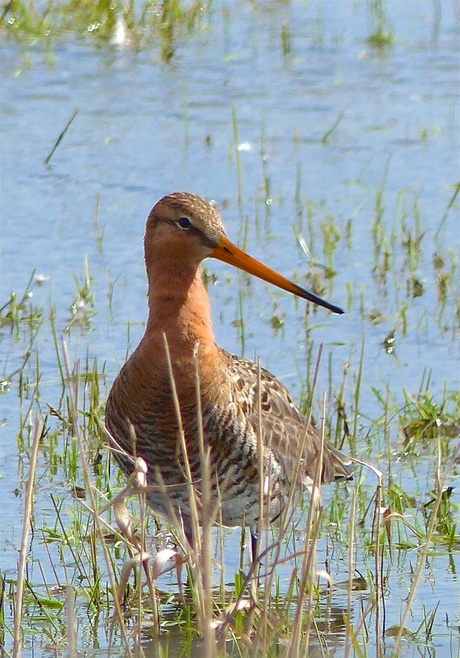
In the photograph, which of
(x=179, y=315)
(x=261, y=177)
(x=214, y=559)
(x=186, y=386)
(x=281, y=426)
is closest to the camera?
(x=214, y=559)

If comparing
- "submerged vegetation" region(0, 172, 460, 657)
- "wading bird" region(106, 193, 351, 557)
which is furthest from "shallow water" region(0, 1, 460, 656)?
"wading bird" region(106, 193, 351, 557)

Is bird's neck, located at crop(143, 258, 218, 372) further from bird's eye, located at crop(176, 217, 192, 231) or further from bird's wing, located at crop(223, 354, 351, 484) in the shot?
bird's wing, located at crop(223, 354, 351, 484)

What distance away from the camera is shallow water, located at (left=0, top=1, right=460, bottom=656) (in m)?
7.30

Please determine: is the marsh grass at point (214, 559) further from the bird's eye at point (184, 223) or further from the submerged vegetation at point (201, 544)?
the bird's eye at point (184, 223)

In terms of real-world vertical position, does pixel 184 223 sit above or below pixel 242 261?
above

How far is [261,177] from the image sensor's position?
9.34 m

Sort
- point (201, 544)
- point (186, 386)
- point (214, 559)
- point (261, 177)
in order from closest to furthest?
1. point (201, 544)
2. point (214, 559)
3. point (186, 386)
4. point (261, 177)

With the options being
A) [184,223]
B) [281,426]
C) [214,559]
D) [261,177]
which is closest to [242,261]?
[184,223]

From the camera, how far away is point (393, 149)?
31.9ft

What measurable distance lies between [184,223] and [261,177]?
3.86 meters

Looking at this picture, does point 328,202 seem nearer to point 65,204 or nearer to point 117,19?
point 65,204

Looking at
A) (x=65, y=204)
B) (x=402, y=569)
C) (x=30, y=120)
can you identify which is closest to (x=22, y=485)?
(x=402, y=569)

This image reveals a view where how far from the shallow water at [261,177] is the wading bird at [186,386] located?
62 centimetres

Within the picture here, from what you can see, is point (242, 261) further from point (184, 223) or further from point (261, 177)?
point (261, 177)
